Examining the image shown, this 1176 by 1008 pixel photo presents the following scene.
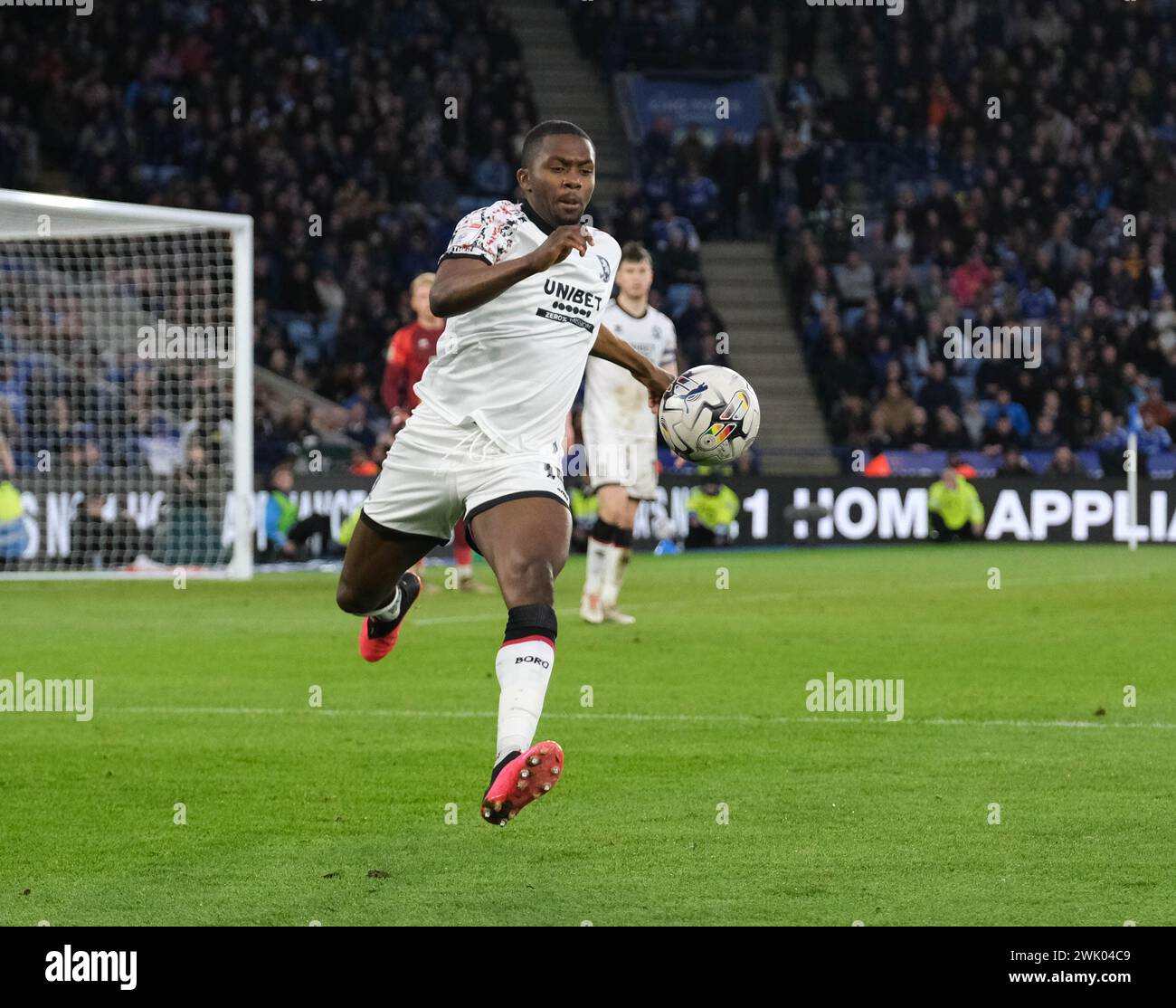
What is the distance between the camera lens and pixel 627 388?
12.7 meters

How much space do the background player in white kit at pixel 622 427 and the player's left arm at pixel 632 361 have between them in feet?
17.7

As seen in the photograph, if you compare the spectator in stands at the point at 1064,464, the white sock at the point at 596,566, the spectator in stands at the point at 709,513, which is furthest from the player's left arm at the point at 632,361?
the spectator in stands at the point at 1064,464

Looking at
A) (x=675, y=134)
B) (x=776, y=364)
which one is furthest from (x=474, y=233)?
(x=675, y=134)

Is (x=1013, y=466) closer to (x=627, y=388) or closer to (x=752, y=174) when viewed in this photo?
(x=752, y=174)

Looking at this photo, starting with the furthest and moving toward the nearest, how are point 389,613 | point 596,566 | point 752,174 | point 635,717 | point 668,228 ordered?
point 752,174 → point 668,228 → point 596,566 → point 635,717 → point 389,613

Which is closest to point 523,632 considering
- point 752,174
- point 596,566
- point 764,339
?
point 596,566

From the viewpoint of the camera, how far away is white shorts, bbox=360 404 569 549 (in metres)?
6.23

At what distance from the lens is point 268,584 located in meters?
16.8

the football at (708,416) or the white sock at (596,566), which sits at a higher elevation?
the football at (708,416)

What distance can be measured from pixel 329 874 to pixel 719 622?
7900mm

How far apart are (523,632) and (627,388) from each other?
6993 mm

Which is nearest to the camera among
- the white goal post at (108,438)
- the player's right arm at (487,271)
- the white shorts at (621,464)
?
the player's right arm at (487,271)

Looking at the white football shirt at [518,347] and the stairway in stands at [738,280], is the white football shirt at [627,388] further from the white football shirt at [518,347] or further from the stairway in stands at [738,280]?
the stairway in stands at [738,280]

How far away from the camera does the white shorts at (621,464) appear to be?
41.5ft
